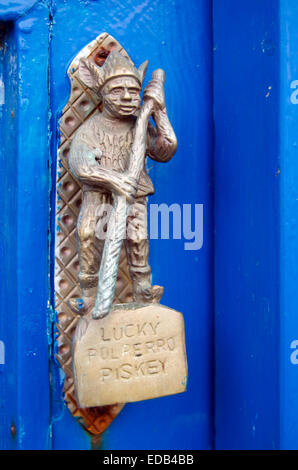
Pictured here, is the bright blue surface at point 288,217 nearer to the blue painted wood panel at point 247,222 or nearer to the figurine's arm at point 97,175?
the blue painted wood panel at point 247,222

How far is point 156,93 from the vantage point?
0.98 meters

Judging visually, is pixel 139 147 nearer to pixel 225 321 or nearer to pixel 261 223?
pixel 261 223

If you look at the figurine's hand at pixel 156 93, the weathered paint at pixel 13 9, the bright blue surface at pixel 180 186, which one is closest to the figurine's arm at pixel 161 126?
the figurine's hand at pixel 156 93

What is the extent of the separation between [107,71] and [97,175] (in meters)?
0.18

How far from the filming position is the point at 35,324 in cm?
104

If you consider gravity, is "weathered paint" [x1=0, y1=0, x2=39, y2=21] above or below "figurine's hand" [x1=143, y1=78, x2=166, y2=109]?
above

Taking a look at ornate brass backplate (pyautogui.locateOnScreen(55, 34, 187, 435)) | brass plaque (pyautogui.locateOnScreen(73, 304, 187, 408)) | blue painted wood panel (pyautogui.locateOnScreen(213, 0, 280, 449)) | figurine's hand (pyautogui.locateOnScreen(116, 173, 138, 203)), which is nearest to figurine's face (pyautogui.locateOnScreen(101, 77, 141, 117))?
ornate brass backplate (pyautogui.locateOnScreen(55, 34, 187, 435))

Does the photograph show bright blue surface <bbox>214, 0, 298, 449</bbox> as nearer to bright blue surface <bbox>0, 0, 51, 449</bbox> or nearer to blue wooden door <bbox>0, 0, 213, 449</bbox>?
blue wooden door <bbox>0, 0, 213, 449</bbox>

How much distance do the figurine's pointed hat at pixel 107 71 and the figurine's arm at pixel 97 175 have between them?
117mm

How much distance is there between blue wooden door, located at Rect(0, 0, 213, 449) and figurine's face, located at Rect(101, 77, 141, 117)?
122 mm

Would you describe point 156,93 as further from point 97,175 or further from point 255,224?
point 255,224

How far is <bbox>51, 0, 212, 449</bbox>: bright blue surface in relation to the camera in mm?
1089

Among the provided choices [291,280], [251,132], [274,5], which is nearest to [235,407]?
[291,280]

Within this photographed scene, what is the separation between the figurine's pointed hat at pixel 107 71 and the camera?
0.95 meters
